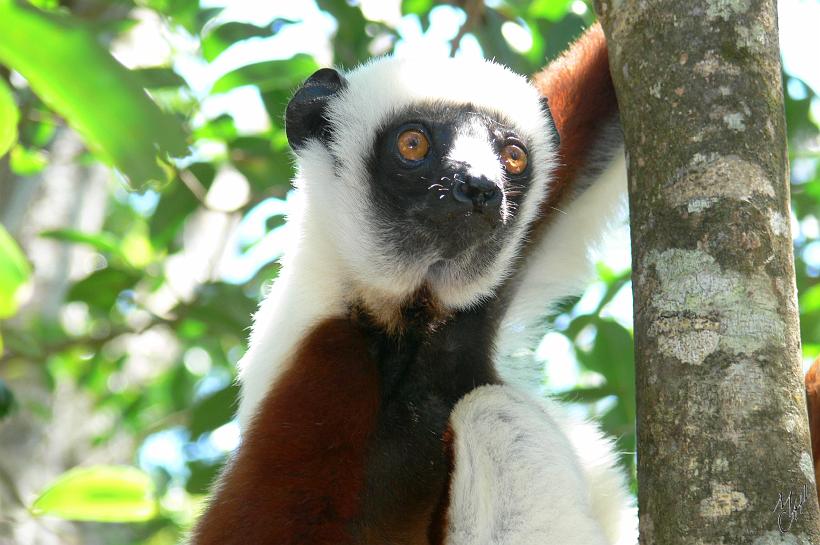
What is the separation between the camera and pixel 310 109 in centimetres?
377

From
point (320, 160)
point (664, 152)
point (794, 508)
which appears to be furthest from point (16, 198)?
point (794, 508)

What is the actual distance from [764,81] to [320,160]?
1.98 metres

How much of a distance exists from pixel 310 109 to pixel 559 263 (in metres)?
1.27

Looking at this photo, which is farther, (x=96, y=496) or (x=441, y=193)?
(x=441, y=193)

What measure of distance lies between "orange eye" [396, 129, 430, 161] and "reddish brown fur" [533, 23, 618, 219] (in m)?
0.66

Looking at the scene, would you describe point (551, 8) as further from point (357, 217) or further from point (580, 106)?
point (357, 217)

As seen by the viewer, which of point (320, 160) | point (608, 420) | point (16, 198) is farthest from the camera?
point (16, 198)

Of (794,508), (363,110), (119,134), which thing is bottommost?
(794,508)

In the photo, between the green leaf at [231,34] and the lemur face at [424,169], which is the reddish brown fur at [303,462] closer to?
the lemur face at [424,169]

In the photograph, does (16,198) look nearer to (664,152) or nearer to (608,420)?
(608,420)

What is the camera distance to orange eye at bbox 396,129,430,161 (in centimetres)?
346

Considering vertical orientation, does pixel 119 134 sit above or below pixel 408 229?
below

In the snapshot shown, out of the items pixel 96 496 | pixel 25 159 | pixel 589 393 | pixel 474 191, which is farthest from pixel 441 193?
pixel 25 159

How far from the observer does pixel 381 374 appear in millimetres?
3430
